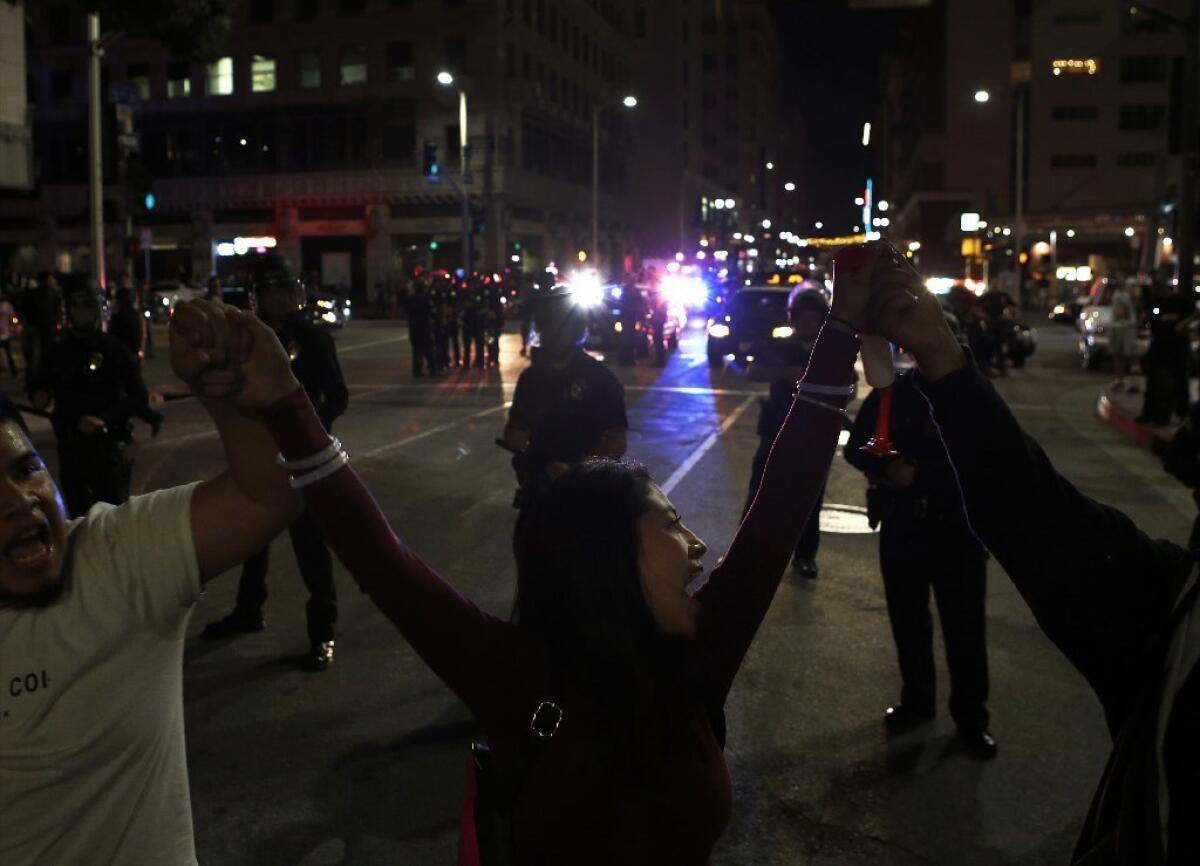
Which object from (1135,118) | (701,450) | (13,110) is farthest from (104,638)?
(1135,118)

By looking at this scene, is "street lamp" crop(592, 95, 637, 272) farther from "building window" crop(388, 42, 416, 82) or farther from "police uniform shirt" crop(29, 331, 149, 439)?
"police uniform shirt" crop(29, 331, 149, 439)

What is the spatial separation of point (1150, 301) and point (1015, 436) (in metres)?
17.1

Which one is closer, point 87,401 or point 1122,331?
point 87,401

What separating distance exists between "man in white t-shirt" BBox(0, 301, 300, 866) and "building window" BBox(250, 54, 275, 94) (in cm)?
6017

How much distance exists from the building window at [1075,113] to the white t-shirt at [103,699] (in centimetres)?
8549

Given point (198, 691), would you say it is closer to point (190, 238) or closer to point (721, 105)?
point (190, 238)

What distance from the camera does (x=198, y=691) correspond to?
5930mm

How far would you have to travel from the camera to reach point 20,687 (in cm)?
209

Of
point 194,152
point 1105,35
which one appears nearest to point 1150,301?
point 194,152

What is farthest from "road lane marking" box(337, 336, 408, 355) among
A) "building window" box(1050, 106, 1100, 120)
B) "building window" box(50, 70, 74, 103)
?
"building window" box(1050, 106, 1100, 120)

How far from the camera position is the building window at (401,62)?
56.0 m

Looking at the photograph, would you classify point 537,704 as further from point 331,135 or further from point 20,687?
point 331,135

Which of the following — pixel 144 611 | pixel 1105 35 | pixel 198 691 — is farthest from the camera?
pixel 1105 35

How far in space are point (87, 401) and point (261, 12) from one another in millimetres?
56367
